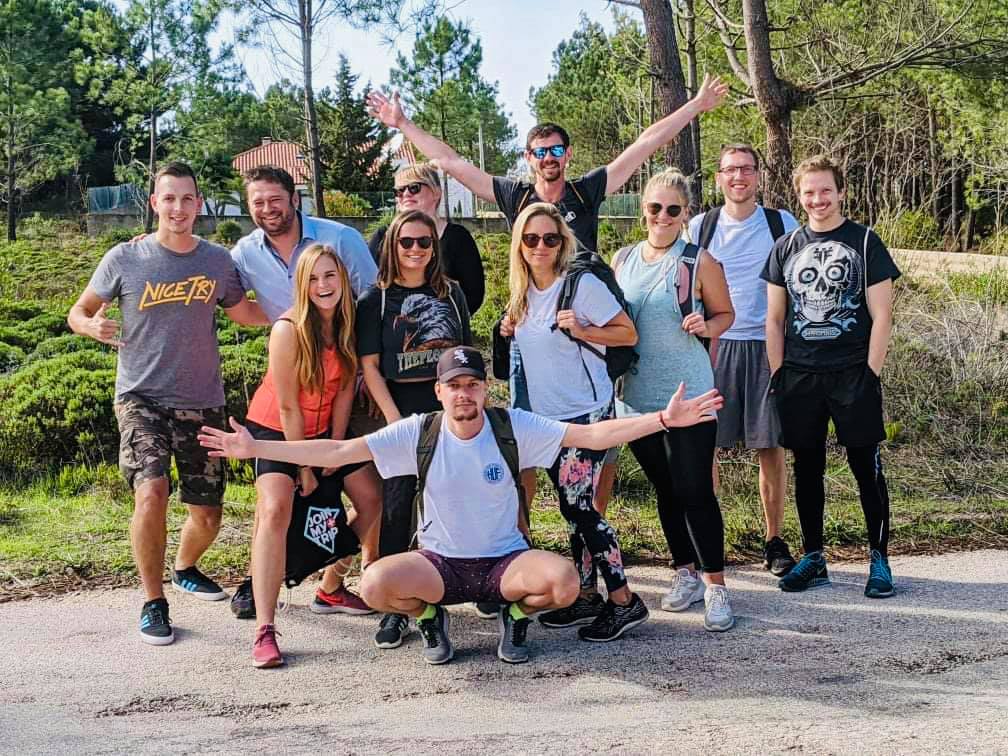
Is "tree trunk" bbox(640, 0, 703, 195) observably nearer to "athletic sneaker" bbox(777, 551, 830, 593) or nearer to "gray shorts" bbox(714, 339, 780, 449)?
"gray shorts" bbox(714, 339, 780, 449)

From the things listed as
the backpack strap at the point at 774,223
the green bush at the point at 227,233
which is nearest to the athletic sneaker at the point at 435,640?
the backpack strap at the point at 774,223

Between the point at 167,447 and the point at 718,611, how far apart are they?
2.68 meters

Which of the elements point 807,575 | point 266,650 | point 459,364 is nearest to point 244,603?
point 266,650

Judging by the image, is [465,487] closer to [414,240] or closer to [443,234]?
[414,240]

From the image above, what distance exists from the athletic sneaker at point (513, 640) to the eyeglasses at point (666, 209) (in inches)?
76.7

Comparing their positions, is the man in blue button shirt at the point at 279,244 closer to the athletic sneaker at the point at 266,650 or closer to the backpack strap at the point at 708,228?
the athletic sneaker at the point at 266,650

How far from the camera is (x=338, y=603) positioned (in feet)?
17.6

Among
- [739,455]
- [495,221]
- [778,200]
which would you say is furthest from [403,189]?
[495,221]

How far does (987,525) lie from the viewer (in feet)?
21.8

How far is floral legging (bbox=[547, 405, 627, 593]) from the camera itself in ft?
16.1

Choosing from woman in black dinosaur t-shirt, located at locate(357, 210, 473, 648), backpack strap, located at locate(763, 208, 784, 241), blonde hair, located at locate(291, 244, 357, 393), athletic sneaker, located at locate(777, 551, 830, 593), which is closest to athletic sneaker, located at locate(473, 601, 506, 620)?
woman in black dinosaur t-shirt, located at locate(357, 210, 473, 648)

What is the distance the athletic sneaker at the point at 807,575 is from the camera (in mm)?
5527

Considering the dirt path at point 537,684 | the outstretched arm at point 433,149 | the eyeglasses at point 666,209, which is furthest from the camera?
the outstretched arm at point 433,149

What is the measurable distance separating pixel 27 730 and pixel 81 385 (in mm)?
5491
